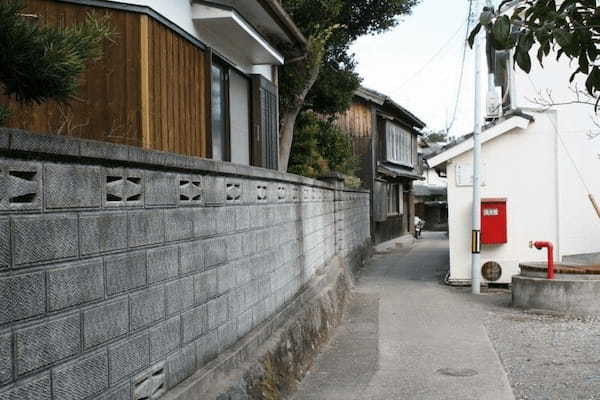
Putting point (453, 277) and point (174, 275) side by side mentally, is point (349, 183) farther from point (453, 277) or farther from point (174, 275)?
point (174, 275)

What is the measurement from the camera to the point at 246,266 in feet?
21.0

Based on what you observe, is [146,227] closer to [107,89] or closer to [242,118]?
[107,89]

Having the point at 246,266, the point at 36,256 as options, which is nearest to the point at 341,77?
the point at 246,266

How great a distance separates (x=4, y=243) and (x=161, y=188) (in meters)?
1.68

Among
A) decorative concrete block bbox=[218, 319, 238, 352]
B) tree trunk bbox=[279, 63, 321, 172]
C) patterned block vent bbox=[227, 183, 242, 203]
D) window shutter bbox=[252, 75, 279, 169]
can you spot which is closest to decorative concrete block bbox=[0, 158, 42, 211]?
decorative concrete block bbox=[218, 319, 238, 352]

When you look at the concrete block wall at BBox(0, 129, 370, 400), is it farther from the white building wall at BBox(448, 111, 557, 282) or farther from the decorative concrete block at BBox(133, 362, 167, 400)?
the white building wall at BBox(448, 111, 557, 282)

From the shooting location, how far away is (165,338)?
14.3 feet

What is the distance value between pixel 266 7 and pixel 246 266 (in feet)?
17.2

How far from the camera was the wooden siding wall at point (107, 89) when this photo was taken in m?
7.02

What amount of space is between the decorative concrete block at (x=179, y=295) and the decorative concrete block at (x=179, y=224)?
0.29 metres

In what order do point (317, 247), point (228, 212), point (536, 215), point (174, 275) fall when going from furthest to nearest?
point (536, 215) < point (317, 247) < point (228, 212) < point (174, 275)

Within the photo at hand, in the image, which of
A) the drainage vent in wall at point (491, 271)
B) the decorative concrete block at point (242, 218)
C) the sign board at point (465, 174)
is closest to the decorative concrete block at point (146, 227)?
the decorative concrete block at point (242, 218)

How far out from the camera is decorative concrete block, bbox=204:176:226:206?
206 inches

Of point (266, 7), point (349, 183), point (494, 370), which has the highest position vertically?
point (266, 7)
